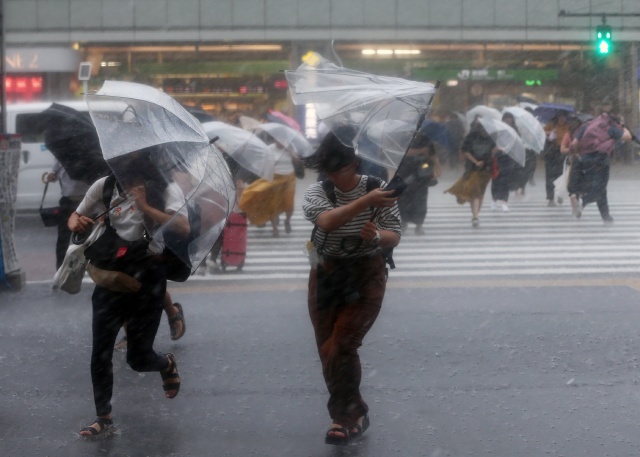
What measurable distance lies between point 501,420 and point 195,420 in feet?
5.71

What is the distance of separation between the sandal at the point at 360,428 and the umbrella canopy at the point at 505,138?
11.1 m

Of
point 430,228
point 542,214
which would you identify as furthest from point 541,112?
point 430,228

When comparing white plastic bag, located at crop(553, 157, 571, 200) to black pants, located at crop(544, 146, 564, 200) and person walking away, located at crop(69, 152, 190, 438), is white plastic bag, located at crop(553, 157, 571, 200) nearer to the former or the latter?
black pants, located at crop(544, 146, 564, 200)

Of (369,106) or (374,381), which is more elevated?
(369,106)

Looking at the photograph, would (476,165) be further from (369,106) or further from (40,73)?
(40,73)

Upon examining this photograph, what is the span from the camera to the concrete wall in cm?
3134

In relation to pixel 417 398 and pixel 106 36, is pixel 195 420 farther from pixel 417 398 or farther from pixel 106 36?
pixel 106 36

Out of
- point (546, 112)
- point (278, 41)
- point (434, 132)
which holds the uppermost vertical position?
point (278, 41)

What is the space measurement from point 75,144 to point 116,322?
7.51 ft

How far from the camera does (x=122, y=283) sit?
5562 millimetres

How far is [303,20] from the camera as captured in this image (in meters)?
31.8

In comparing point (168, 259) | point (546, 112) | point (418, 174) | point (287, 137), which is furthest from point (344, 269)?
point (546, 112)

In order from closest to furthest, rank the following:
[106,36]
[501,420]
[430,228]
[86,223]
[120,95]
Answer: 1. [120,95]
2. [86,223]
3. [501,420]
4. [430,228]
5. [106,36]

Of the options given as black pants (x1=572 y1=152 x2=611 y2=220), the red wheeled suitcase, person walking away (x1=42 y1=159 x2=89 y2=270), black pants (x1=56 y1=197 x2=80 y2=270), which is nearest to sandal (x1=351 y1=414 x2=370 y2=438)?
person walking away (x1=42 y1=159 x2=89 y2=270)
